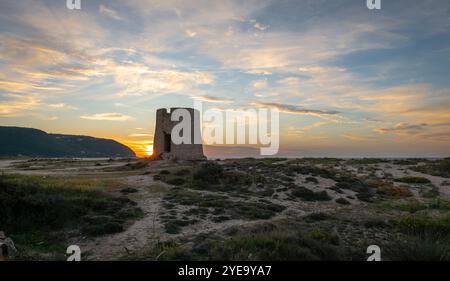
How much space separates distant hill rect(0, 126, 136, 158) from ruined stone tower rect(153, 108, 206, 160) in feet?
370

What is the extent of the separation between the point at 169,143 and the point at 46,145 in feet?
434

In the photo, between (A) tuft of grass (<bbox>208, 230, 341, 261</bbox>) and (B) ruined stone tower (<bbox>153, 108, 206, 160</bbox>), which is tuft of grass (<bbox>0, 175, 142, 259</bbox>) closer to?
(A) tuft of grass (<bbox>208, 230, 341, 261</bbox>)

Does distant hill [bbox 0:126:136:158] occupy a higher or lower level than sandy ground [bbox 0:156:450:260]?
higher

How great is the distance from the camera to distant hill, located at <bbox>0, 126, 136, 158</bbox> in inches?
5123

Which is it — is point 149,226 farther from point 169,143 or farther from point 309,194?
point 169,143

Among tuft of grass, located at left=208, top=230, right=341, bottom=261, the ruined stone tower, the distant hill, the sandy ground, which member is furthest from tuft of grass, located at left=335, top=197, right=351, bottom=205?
the distant hill

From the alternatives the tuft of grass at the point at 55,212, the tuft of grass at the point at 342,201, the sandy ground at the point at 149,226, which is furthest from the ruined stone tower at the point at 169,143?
the tuft of grass at the point at 342,201

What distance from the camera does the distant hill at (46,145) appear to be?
130125 mm

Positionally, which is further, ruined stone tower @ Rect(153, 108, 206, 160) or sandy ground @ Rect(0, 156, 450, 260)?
ruined stone tower @ Rect(153, 108, 206, 160)

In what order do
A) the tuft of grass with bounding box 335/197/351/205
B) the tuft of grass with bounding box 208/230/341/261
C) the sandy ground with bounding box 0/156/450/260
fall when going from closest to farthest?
the tuft of grass with bounding box 208/230/341/261 < the sandy ground with bounding box 0/156/450/260 < the tuft of grass with bounding box 335/197/351/205

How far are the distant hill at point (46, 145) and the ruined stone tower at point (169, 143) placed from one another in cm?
11270

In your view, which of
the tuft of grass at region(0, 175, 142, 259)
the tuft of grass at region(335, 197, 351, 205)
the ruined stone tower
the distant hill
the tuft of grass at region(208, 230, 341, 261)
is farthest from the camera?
the distant hill
